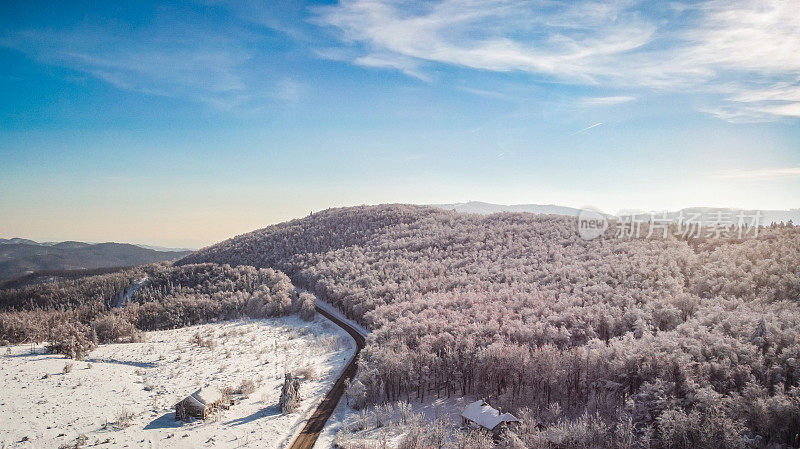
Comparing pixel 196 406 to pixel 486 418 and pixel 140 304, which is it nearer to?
pixel 486 418

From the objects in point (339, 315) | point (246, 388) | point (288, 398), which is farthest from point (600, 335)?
point (339, 315)

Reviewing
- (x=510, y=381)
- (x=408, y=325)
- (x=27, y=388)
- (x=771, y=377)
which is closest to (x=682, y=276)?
(x=771, y=377)

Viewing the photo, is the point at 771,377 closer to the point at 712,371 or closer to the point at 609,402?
the point at 712,371

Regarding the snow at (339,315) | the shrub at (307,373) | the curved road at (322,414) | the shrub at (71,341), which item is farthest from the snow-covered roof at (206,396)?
the snow at (339,315)

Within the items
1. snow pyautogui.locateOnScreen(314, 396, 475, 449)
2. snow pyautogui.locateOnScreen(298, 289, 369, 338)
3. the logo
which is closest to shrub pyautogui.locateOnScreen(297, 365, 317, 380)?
snow pyautogui.locateOnScreen(314, 396, 475, 449)

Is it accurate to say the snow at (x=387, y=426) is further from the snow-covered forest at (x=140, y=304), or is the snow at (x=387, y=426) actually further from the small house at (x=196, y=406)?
the snow-covered forest at (x=140, y=304)
